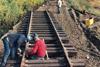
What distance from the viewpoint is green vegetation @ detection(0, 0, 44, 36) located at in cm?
2070

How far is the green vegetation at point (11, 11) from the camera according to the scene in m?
20.7

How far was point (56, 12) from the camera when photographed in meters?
23.9

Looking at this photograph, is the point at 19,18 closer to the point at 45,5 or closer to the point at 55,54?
the point at 45,5

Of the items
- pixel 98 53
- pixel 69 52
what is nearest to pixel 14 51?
pixel 69 52

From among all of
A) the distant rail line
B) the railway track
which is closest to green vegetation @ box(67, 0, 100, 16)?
the railway track

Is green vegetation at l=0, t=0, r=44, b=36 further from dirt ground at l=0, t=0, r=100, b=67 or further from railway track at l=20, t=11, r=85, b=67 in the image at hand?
railway track at l=20, t=11, r=85, b=67

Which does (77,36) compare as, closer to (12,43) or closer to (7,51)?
(12,43)

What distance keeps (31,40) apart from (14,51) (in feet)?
6.86

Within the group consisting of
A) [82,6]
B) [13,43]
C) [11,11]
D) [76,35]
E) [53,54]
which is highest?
[13,43]

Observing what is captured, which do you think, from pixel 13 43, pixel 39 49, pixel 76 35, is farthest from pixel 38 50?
pixel 76 35

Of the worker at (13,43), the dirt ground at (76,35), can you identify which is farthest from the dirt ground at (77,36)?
the worker at (13,43)

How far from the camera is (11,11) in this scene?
859 inches

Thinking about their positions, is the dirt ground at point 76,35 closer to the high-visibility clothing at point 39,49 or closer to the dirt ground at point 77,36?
the dirt ground at point 77,36

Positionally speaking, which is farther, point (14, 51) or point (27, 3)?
point (27, 3)
